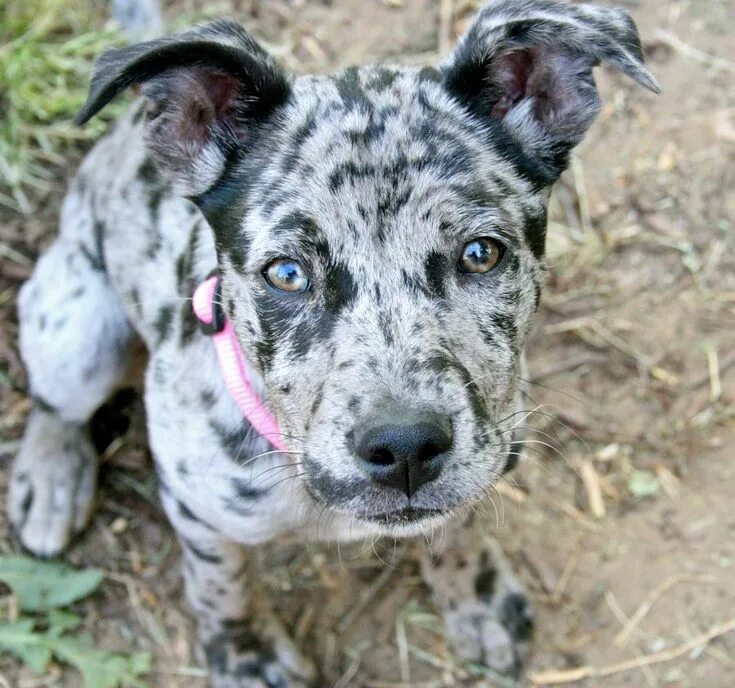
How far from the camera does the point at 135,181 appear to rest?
4727mm

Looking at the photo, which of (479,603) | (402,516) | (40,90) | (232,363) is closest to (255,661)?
(479,603)

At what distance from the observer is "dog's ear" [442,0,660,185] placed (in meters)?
3.44

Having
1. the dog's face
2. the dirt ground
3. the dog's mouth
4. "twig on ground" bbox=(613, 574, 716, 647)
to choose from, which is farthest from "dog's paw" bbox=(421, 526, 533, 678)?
the dog's mouth

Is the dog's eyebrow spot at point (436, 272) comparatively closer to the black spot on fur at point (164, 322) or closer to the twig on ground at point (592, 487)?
the black spot on fur at point (164, 322)

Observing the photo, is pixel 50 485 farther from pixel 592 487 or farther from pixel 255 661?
pixel 592 487

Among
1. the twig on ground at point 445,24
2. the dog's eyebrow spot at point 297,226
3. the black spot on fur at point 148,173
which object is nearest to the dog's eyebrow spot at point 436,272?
the dog's eyebrow spot at point 297,226

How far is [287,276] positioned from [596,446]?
113 inches

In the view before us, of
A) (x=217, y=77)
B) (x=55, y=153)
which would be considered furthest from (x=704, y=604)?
(x=55, y=153)

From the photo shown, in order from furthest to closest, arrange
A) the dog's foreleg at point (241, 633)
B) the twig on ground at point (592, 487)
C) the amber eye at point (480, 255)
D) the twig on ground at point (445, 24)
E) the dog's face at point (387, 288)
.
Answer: the twig on ground at point (445, 24) < the twig on ground at point (592, 487) < the dog's foreleg at point (241, 633) < the amber eye at point (480, 255) < the dog's face at point (387, 288)

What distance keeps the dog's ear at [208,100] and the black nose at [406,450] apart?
1221 mm

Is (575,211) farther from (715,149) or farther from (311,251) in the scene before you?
(311,251)

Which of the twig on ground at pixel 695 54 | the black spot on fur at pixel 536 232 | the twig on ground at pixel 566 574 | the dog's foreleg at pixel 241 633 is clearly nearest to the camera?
the black spot on fur at pixel 536 232

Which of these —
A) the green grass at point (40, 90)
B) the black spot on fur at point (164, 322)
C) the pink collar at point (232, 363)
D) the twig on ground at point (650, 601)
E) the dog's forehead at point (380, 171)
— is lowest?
the twig on ground at point (650, 601)

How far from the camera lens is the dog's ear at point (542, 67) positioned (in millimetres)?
3443
